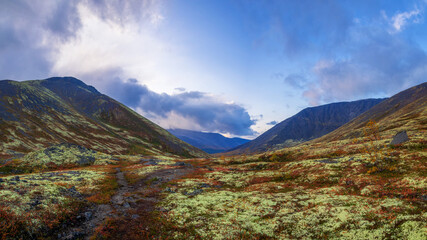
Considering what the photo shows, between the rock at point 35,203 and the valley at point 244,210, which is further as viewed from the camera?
the rock at point 35,203

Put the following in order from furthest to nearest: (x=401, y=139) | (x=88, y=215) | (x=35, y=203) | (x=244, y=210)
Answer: (x=401, y=139) < (x=244, y=210) < (x=88, y=215) < (x=35, y=203)

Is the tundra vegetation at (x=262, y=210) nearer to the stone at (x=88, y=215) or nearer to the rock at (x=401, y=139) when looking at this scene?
the stone at (x=88, y=215)

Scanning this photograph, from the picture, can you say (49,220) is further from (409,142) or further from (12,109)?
(12,109)

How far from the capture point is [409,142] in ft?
148

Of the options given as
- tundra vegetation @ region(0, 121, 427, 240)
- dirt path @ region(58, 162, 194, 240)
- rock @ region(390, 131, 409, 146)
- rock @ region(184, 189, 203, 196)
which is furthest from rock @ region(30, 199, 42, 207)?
rock @ region(390, 131, 409, 146)

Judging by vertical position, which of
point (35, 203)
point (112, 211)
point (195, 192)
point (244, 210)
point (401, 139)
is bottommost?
point (195, 192)

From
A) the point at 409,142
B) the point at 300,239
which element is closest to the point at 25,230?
the point at 300,239

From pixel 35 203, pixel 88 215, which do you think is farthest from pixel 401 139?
pixel 35 203

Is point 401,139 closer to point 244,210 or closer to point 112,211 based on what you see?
point 244,210

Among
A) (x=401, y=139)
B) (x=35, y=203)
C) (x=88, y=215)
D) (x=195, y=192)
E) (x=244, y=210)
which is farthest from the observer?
(x=401, y=139)

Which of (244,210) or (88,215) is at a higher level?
(88,215)

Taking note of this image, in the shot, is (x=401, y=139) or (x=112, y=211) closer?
(x=112, y=211)

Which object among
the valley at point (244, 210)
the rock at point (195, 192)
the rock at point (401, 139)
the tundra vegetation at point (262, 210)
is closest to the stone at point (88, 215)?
the valley at point (244, 210)

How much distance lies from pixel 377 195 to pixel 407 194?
114 inches
